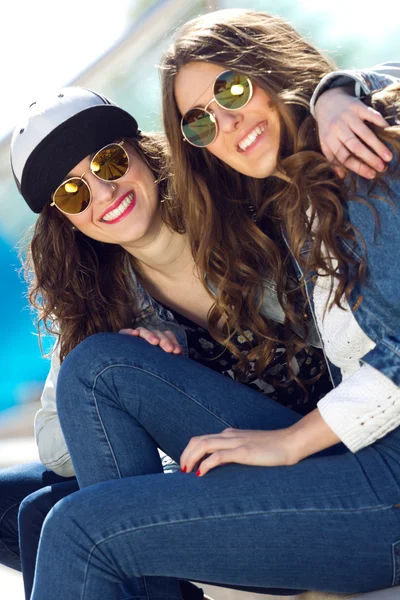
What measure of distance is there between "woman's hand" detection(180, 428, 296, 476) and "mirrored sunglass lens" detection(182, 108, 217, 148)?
632 millimetres

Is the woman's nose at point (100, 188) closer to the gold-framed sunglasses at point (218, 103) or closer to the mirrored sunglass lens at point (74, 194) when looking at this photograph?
the mirrored sunglass lens at point (74, 194)

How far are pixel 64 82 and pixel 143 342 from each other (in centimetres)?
205

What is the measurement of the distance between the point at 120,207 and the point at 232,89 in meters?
0.49

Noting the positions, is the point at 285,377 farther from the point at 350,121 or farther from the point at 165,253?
the point at 350,121

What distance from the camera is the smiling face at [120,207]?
2.11 m

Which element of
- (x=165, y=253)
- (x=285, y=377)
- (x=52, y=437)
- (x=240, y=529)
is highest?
(x=165, y=253)

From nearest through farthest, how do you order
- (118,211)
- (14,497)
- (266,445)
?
(266,445), (118,211), (14,497)

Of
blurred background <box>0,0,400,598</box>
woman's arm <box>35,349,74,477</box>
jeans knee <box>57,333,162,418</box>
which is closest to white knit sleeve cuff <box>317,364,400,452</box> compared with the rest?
jeans knee <box>57,333,162,418</box>

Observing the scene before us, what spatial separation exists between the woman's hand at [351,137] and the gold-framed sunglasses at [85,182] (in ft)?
2.30

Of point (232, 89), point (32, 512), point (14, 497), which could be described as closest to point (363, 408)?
point (232, 89)

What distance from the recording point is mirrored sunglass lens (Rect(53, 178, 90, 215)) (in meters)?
2.12

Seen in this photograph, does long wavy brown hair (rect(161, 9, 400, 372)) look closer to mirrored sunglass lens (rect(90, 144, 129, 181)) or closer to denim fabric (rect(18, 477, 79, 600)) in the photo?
mirrored sunglass lens (rect(90, 144, 129, 181))

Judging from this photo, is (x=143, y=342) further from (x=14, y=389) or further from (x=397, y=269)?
(x=14, y=389)

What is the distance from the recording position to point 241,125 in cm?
177
